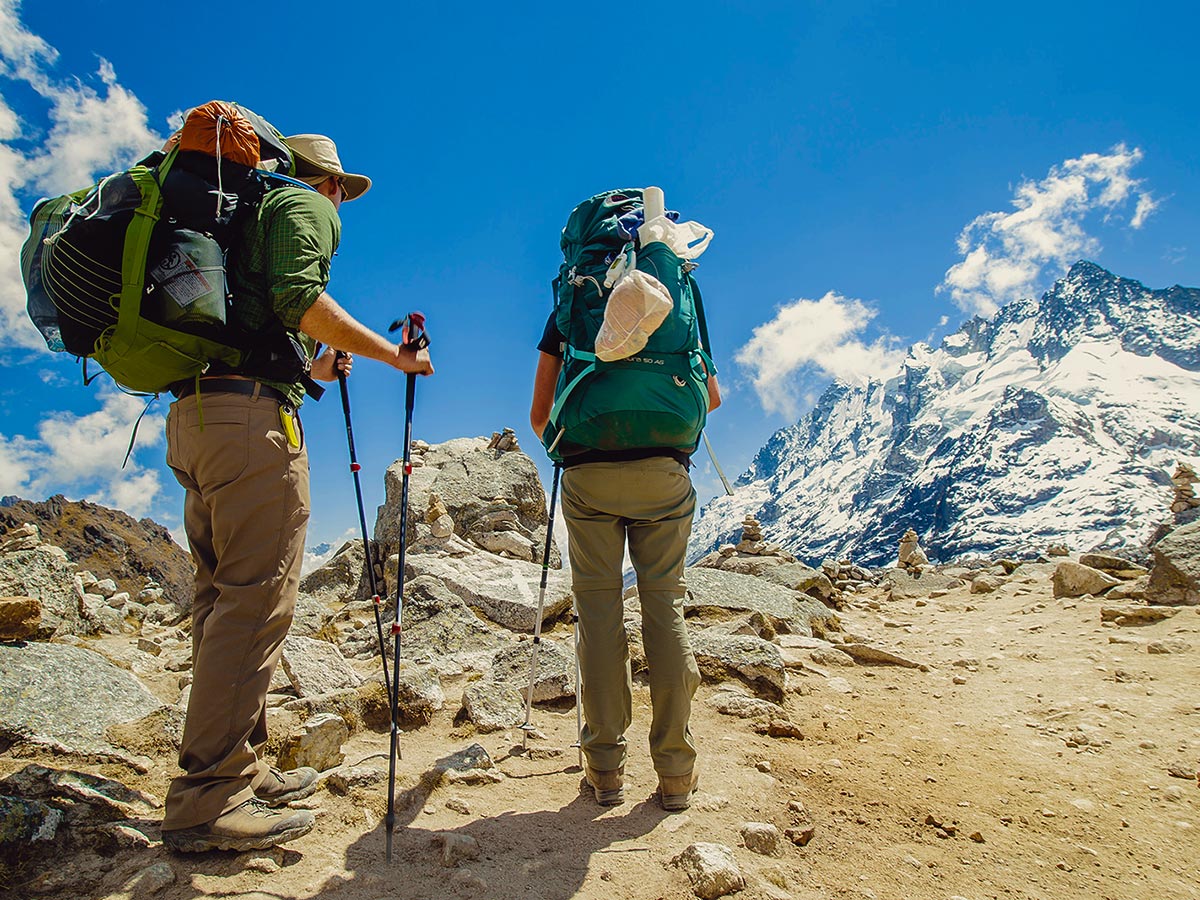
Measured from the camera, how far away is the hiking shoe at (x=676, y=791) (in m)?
4.04

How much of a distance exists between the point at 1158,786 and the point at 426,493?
44.0 feet

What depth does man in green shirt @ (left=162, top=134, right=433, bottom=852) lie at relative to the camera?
10.9 feet

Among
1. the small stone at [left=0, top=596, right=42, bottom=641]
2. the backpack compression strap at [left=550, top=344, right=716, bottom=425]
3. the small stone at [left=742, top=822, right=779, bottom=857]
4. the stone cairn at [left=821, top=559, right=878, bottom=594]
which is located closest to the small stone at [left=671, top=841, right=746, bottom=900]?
the small stone at [left=742, top=822, right=779, bottom=857]

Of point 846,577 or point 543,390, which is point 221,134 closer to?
point 543,390

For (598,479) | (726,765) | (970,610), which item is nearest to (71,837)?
(598,479)

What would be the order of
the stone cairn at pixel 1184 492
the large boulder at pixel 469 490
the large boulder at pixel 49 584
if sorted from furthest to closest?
1. the stone cairn at pixel 1184 492
2. the large boulder at pixel 469 490
3. the large boulder at pixel 49 584

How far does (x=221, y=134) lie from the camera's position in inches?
141

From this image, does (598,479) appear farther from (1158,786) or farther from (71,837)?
(1158,786)

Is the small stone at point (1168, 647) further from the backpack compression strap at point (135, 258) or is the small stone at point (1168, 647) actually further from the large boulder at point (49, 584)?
the large boulder at point (49, 584)

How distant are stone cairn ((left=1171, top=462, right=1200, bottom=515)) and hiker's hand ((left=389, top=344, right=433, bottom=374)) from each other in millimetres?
30424

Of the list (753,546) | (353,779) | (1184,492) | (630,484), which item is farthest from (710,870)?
(1184,492)

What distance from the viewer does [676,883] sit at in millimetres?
3244

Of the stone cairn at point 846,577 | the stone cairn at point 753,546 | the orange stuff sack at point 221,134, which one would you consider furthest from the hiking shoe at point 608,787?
the stone cairn at point 753,546

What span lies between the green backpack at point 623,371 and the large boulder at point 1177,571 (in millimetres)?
10394
